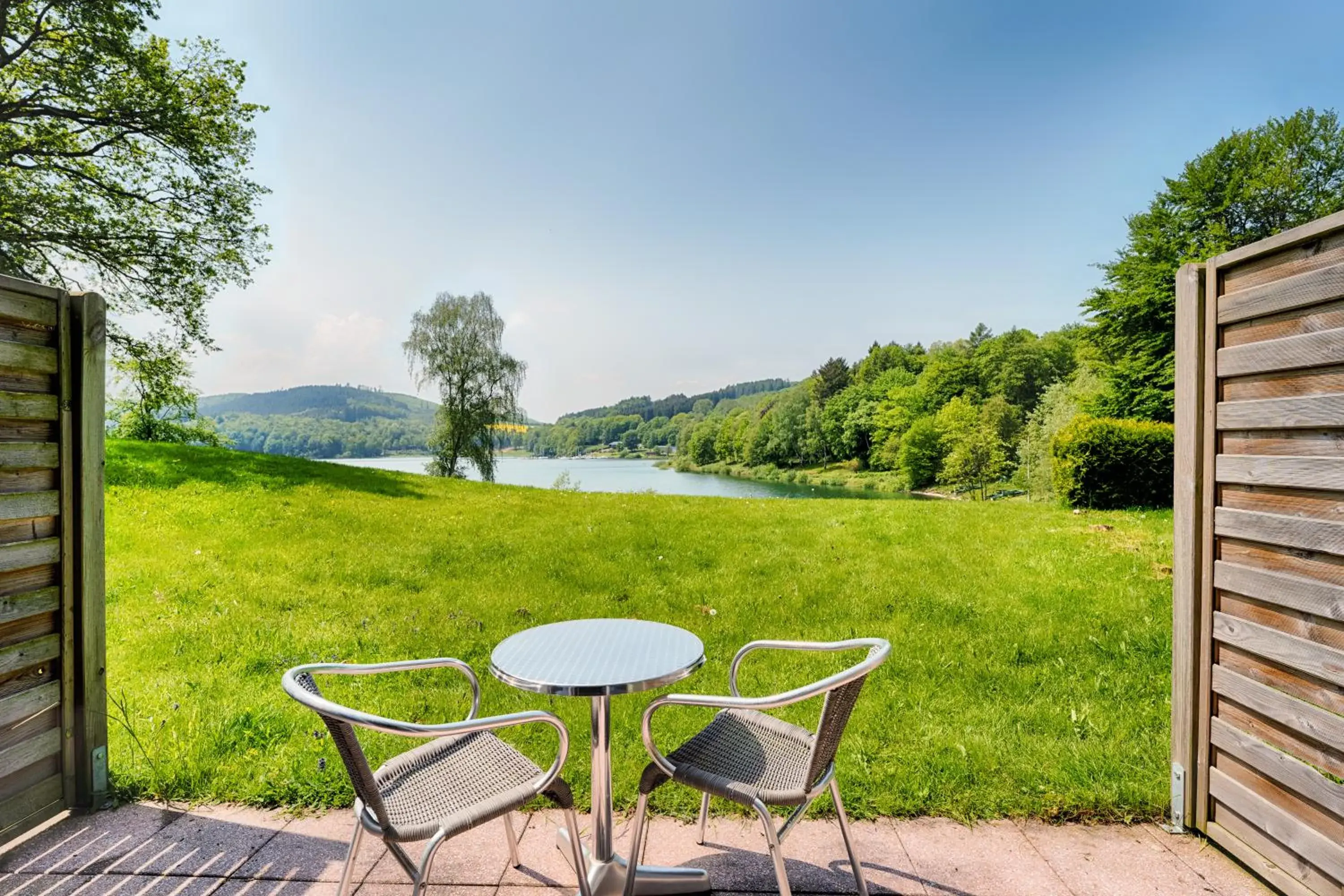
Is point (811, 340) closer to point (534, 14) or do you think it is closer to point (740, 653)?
point (534, 14)

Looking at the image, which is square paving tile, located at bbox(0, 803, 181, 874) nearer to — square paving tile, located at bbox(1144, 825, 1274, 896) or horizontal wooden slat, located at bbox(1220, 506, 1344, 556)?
horizontal wooden slat, located at bbox(1220, 506, 1344, 556)

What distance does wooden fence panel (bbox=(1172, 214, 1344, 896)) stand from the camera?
1790 millimetres

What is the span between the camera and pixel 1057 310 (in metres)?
39.7

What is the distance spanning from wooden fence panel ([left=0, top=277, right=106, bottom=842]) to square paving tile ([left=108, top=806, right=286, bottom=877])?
46 centimetres

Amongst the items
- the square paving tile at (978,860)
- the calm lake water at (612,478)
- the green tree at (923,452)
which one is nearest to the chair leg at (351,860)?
the square paving tile at (978,860)

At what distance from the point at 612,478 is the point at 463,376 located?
8466 millimetres

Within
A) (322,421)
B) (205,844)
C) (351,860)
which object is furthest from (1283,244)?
(322,421)

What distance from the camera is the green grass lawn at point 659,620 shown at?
2.69 meters

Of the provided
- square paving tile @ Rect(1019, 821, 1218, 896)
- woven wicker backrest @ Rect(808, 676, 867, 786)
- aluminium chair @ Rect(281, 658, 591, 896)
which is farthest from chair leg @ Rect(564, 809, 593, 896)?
square paving tile @ Rect(1019, 821, 1218, 896)

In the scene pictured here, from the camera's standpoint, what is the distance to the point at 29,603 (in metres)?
2.25

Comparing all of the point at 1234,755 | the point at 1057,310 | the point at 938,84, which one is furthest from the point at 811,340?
the point at 1234,755

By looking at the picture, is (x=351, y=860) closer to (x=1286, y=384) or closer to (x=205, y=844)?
(x=205, y=844)

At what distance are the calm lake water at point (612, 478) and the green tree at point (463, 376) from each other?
0.85 meters

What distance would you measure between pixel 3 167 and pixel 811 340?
50896 millimetres
